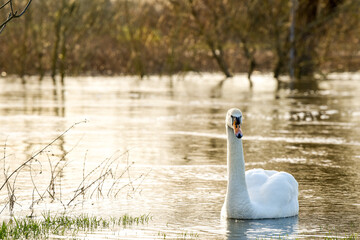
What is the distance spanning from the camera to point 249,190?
9.52m

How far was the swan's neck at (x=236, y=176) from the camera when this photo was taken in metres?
9.02

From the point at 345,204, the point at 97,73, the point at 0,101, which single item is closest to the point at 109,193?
the point at 345,204

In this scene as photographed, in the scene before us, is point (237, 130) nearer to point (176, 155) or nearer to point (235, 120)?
point (235, 120)

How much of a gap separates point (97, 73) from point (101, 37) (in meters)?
2.83

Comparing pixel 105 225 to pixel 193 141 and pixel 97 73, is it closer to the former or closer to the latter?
pixel 193 141

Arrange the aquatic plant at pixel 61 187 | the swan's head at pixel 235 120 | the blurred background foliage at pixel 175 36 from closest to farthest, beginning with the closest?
the swan's head at pixel 235 120 < the aquatic plant at pixel 61 187 < the blurred background foliage at pixel 175 36

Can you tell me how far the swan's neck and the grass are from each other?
3.24 feet

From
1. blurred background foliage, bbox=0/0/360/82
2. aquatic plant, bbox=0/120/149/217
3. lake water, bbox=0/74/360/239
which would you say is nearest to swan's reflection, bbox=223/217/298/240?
lake water, bbox=0/74/360/239

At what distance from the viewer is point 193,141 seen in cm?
1756

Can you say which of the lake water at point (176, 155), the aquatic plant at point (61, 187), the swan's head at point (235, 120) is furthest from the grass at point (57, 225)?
the swan's head at point (235, 120)

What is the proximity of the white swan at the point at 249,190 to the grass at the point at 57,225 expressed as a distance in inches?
39.4

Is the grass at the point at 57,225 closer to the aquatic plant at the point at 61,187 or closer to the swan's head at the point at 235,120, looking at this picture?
the aquatic plant at the point at 61,187

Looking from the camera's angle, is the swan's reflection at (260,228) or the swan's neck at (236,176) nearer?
the swan's reflection at (260,228)

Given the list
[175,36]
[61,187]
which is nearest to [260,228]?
[61,187]
